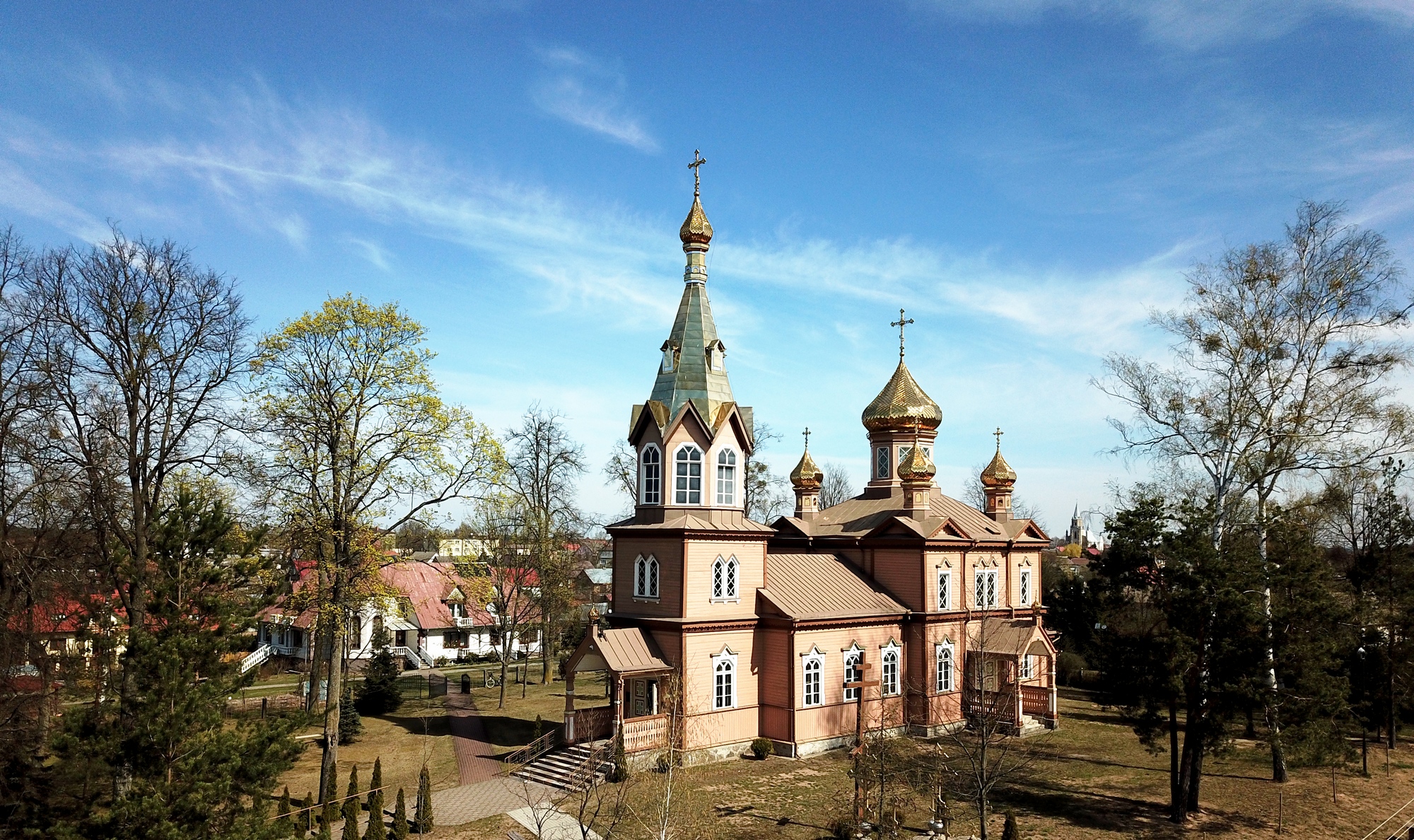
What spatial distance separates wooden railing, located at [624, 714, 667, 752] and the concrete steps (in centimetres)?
80

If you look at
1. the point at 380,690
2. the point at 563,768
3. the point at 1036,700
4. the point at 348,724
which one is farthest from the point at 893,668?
the point at 380,690

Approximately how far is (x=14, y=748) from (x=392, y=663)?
17.2 m

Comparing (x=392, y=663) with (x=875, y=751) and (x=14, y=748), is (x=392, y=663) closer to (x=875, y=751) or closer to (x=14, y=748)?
(x=14, y=748)

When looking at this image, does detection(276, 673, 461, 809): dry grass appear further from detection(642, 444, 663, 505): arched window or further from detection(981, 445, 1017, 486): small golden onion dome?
detection(981, 445, 1017, 486): small golden onion dome

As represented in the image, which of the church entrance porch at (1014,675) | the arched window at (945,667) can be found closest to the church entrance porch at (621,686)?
the arched window at (945,667)

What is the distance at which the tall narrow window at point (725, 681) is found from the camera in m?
25.1

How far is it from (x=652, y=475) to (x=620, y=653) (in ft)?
17.1

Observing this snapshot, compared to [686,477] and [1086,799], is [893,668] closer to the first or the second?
[1086,799]

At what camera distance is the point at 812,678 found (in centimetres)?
2639

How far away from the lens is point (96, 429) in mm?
19984

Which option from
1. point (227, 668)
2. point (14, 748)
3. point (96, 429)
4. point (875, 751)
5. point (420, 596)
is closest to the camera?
point (227, 668)

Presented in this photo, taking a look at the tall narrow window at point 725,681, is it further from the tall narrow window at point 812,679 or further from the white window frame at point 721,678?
the tall narrow window at point 812,679

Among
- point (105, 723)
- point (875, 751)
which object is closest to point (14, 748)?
point (105, 723)

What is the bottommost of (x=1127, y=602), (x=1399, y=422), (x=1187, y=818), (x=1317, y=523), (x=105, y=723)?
(x=1187, y=818)
